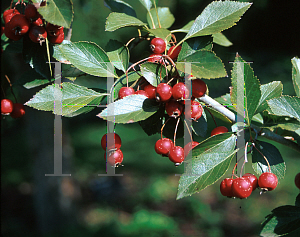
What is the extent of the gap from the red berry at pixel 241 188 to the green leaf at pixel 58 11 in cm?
44

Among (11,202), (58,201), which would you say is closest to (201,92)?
(58,201)

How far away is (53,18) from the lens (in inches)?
18.6

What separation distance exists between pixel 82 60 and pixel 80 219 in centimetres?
255

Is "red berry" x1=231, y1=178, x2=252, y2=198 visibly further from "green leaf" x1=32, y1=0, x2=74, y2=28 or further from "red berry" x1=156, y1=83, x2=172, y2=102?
"green leaf" x1=32, y1=0, x2=74, y2=28

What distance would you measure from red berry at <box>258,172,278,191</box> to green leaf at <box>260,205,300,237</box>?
0.29ft

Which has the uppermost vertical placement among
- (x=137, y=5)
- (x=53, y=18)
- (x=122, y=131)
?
(x=137, y=5)

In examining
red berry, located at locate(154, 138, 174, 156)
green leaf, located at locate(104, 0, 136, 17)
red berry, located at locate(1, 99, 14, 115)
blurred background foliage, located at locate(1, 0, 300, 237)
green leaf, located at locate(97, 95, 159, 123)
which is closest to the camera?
green leaf, located at locate(97, 95, 159, 123)

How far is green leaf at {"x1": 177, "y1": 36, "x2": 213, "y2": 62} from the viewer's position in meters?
0.50

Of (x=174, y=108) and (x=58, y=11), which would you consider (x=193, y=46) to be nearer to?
(x=174, y=108)

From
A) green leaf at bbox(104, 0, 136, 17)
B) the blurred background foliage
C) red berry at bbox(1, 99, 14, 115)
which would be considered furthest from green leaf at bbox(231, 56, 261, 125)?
the blurred background foliage

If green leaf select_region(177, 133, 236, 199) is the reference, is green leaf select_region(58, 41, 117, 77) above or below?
above

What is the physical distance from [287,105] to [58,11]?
47 cm

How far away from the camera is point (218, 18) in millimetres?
521

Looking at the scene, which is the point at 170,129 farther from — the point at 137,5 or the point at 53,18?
the point at 137,5
